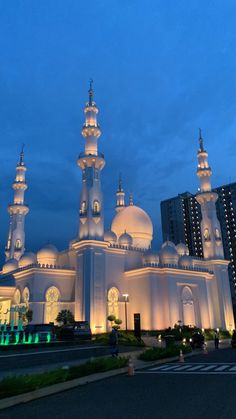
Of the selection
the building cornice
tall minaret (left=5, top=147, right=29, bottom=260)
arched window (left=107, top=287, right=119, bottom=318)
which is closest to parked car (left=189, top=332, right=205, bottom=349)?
the building cornice

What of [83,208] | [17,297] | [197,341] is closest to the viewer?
[197,341]

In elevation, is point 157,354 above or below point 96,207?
below

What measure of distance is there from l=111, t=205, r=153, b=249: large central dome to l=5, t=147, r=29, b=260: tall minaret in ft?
39.2

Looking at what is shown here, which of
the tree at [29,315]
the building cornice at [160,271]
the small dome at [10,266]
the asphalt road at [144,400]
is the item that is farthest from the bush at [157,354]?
the small dome at [10,266]

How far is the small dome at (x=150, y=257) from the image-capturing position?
37.9 meters

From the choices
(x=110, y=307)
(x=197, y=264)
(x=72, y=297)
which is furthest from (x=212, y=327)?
(x=72, y=297)

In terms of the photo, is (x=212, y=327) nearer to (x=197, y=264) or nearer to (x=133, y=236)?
(x=197, y=264)

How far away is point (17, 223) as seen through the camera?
4603 centimetres

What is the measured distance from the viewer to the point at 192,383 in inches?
423

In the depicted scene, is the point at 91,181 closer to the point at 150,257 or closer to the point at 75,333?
the point at 150,257

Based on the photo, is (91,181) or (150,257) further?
(150,257)

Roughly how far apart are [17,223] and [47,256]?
363 inches

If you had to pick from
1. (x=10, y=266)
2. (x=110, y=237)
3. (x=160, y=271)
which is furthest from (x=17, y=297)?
(x=160, y=271)

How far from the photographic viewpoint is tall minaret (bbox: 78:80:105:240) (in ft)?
114
